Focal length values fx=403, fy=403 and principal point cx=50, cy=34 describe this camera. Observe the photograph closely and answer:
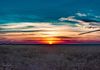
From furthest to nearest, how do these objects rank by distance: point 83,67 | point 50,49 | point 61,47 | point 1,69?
point 61,47
point 50,49
point 83,67
point 1,69

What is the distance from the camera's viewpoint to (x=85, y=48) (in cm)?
2648

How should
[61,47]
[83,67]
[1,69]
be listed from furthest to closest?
[61,47], [83,67], [1,69]

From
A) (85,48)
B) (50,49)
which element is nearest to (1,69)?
(50,49)

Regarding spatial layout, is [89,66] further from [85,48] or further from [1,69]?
[85,48]

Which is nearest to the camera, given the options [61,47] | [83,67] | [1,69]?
[1,69]

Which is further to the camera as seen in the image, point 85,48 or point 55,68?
point 85,48

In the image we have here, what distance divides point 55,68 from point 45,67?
1.21 ft

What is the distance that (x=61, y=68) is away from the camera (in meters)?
14.9

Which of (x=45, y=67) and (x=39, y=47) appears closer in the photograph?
(x=45, y=67)

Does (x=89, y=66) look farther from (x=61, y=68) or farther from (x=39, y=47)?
(x=39, y=47)

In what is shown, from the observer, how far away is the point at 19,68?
47.8 feet

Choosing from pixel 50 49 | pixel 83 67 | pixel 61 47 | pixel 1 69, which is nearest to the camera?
pixel 1 69

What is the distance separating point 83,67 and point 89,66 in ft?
2.01

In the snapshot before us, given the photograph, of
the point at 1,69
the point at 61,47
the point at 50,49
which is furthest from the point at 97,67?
the point at 61,47
